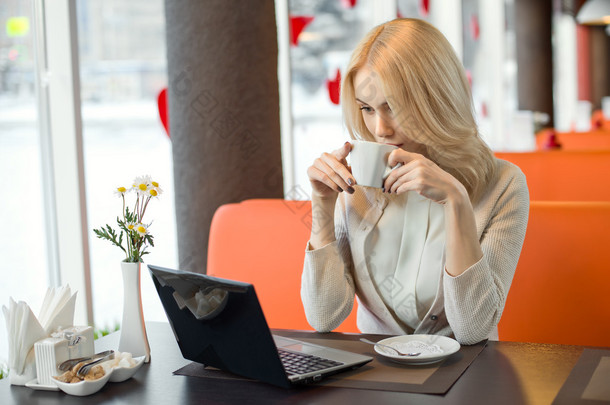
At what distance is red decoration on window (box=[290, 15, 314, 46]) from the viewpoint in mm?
3812

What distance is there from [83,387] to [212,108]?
1.38 meters

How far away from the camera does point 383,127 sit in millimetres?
1685

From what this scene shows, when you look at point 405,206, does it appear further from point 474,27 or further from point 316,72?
point 474,27

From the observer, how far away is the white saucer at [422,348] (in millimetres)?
1268

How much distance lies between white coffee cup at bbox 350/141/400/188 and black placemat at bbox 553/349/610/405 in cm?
51

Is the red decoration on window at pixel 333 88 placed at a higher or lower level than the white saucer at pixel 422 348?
higher

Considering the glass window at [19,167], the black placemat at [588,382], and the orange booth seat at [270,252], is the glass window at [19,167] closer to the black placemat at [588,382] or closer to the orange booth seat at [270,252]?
the orange booth seat at [270,252]

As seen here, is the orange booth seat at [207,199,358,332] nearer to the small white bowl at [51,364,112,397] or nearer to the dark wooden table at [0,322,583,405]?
the dark wooden table at [0,322,583,405]

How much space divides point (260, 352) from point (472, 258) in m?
0.54

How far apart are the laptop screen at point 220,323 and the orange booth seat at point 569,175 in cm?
226

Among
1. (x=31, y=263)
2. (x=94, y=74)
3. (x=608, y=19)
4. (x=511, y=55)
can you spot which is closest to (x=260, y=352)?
(x=31, y=263)

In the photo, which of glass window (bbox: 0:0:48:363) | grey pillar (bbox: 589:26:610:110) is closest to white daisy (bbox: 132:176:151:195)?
glass window (bbox: 0:0:48:363)

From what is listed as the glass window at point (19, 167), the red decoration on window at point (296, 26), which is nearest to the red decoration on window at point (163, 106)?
the glass window at point (19, 167)

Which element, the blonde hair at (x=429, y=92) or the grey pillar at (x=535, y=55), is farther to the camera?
the grey pillar at (x=535, y=55)
